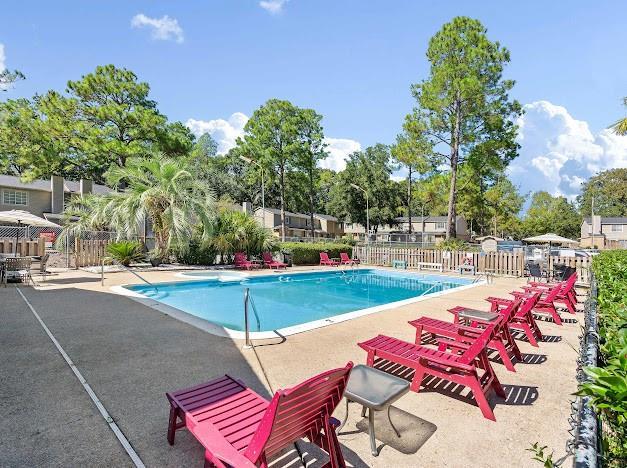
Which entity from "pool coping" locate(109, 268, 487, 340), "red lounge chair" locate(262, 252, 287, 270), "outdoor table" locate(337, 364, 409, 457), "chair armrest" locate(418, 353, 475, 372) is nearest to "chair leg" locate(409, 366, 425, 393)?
"chair armrest" locate(418, 353, 475, 372)

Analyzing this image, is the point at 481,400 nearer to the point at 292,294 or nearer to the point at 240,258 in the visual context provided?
the point at 292,294

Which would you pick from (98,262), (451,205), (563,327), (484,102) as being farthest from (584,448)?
(484,102)

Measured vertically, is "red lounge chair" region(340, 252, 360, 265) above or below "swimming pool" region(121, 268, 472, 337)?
above

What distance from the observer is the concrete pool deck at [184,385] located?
2.80 meters

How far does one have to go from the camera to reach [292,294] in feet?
44.0

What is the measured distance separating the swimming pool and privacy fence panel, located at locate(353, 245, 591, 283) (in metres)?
2.36

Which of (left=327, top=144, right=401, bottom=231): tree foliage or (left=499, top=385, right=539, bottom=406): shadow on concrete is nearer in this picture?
(left=499, top=385, right=539, bottom=406): shadow on concrete

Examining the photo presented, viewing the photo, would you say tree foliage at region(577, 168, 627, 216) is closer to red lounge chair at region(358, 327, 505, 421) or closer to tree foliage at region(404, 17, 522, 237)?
tree foliage at region(404, 17, 522, 237)

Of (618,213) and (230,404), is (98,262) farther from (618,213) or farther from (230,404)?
(618,213)

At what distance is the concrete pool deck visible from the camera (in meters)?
2.80

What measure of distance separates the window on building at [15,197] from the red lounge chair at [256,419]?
37.4 m

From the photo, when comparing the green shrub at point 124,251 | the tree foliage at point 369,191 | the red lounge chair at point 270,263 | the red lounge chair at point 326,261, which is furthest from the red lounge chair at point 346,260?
the tree foliage at point 369,191

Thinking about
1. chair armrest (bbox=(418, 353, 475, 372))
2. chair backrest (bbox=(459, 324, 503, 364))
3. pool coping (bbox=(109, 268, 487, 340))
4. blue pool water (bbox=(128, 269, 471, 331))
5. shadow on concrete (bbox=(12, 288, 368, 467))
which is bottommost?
blue pool water (bbox=(128, 269, 471, 331))

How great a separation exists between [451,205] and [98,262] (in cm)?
2156
